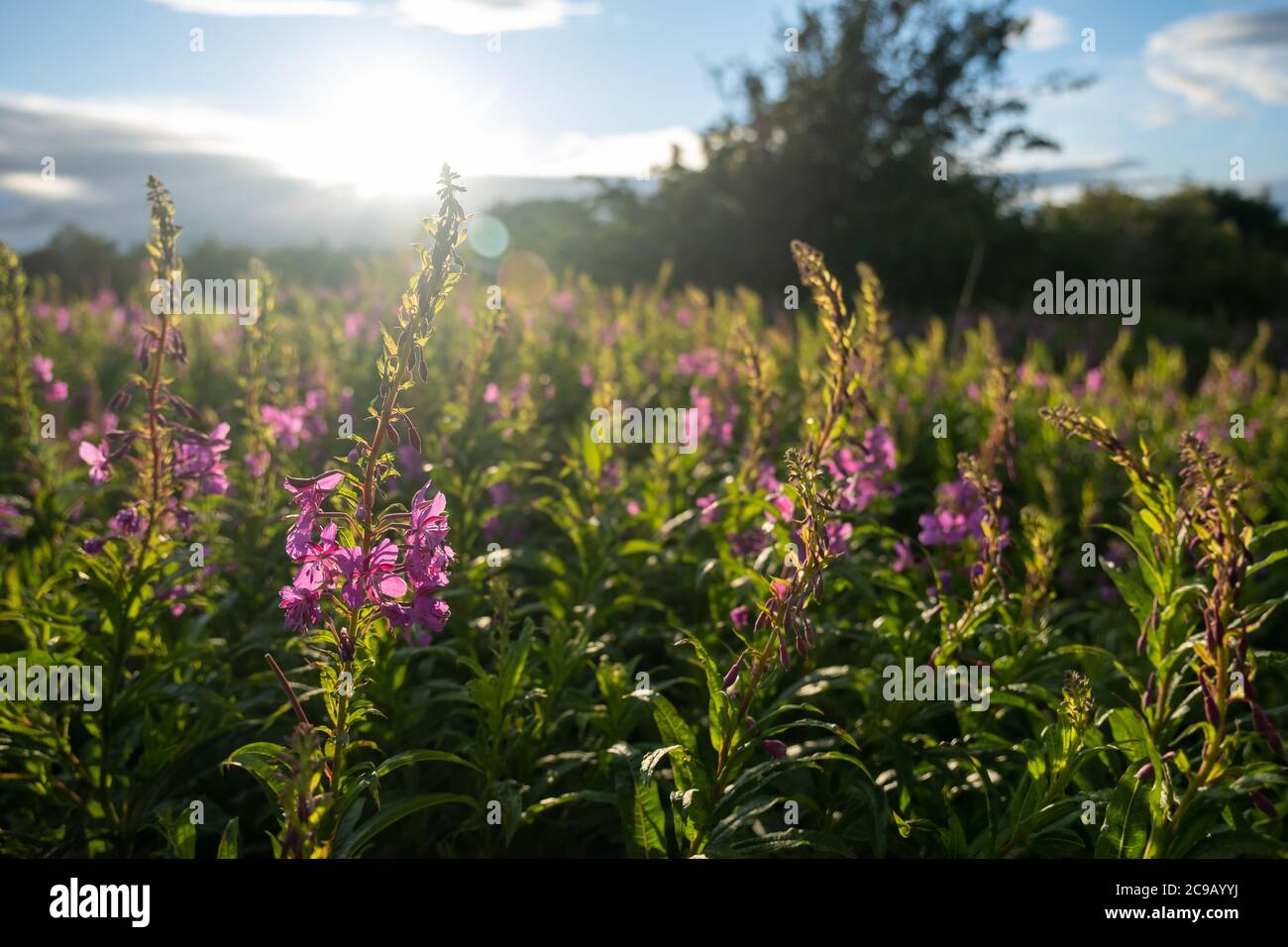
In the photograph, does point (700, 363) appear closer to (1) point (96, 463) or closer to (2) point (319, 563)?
(1) point (96, 463)

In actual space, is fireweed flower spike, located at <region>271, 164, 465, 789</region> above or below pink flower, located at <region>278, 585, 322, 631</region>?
above

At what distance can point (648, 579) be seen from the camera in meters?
4.21

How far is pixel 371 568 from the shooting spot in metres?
2.00

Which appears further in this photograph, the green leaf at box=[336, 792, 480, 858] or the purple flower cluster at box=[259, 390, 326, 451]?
the purple flower cluster at box=[259, 390, 326, 451]

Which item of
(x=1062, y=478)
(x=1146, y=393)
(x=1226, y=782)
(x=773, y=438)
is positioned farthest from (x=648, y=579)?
(x=1146, y=393)

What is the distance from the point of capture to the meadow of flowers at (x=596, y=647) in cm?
212

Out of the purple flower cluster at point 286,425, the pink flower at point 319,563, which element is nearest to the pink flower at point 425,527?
the pink flower at point 319,563

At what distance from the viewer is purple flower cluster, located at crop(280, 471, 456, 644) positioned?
1.96 meters

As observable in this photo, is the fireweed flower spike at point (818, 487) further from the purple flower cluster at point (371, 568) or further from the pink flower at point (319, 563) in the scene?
the pink flower at point (319, 563)

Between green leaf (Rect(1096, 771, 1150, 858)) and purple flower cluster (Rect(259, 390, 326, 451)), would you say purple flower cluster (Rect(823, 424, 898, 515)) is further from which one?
purple flower cluster (Rect(259, 390, 326, 451))

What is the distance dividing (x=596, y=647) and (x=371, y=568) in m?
1.30

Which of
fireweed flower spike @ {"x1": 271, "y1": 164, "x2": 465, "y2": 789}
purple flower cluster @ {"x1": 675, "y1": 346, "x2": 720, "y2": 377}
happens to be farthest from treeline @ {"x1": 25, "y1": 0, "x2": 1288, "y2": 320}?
fireweed flower spike @ {"x1": 271, "y1": 164, "x2": 465, "y2": 789}
